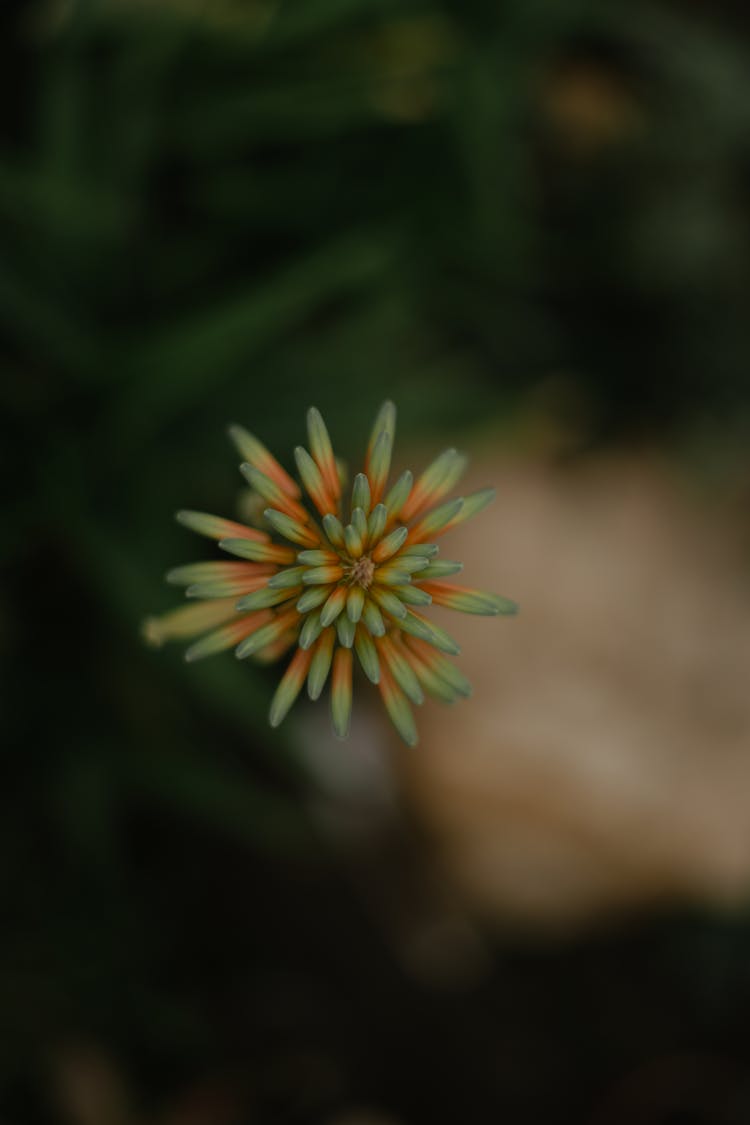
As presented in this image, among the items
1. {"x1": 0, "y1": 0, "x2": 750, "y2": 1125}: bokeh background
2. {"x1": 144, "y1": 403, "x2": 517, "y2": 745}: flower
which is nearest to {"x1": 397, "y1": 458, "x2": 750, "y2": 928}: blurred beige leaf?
{"x1": 0, "y1": 0, "x2": 750, "y2": 1125}: bokeh background

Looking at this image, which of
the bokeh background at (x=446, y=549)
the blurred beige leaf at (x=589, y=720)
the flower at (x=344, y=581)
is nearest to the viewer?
the flower at (x=344, y=581)

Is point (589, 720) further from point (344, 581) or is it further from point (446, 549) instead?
point (344, 581)

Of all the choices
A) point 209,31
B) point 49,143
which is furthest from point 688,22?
point 49,143

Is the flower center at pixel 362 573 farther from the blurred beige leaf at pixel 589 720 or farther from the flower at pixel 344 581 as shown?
the blurred beige leaf at pixel 589 720

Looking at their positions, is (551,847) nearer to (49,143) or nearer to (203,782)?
(203,782)

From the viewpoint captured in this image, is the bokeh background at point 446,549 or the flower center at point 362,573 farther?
the bokeh background at point 446,549

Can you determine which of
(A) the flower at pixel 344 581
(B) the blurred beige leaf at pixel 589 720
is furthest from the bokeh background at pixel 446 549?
(A) the flower at pixel 344 581

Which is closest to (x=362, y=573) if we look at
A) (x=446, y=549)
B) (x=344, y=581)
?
(x=344, y=581)
